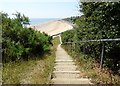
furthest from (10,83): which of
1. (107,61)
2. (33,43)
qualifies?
(33,43)

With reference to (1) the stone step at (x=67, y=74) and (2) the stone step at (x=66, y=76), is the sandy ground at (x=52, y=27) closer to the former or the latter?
(1) the stone step at (x=67, y=74)

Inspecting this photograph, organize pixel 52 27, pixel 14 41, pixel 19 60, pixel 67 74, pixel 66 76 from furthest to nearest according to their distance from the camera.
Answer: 1. pixel 52 27
2. pixel 14 41
3. pixel 19 60
4. pixel 67 74
5. pixel 66 76

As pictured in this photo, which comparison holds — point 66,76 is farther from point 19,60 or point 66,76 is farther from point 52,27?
point 52,27

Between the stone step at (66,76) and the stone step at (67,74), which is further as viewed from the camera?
the stone step at (67,74)

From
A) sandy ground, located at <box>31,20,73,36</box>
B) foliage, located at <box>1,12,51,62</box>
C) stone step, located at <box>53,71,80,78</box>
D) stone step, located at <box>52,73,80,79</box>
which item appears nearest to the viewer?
stone step, located at <box>52,73,80,79</box>

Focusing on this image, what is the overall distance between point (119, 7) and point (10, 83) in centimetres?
407

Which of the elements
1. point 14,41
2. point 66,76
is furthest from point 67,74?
point 14,41

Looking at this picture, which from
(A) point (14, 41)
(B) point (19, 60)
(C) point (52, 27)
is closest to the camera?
(B) point (19, 60)

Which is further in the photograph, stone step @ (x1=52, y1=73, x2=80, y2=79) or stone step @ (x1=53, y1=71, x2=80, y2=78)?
stone step @ (x1=53, y1=71, x2=80, y2=78)

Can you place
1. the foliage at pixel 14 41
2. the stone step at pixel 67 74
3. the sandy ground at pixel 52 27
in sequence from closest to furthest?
the stone step at pixel 67 74, the foliage at pixel 14 41, the sandy ground at pixel 52 27

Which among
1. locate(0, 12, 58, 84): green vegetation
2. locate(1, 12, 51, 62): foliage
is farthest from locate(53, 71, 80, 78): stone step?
locate(1, 12, 51, 62): foliage

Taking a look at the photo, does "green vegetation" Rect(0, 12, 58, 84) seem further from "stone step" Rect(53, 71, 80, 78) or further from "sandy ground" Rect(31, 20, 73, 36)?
"sandy ground" Rect(31, 20, 73, 36)

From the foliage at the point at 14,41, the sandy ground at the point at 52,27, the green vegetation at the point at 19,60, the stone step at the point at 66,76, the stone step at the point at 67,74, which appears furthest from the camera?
the sandy ground at the point at 52,27

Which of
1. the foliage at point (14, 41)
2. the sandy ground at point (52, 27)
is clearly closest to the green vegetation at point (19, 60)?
the foliage at point (14, 41)
